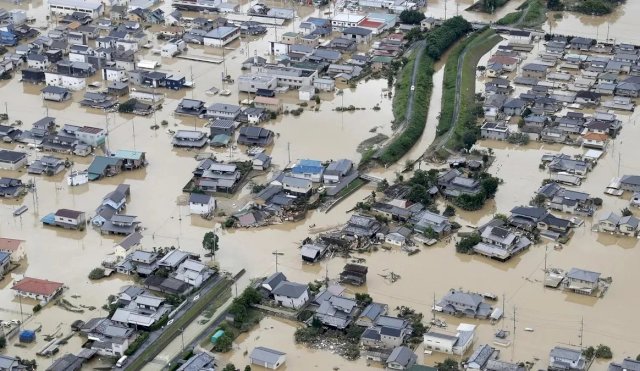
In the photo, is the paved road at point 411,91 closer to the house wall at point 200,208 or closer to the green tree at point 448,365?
the house wall at point 200,208

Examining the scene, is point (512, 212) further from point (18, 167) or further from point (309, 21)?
point (309, 21)

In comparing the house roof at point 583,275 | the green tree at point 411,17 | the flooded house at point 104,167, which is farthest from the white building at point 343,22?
the house roof at point 583,275

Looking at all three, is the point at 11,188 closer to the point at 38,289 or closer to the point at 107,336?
the point at 38,289

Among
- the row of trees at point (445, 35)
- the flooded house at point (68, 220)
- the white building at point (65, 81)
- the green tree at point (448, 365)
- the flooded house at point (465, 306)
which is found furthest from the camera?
the row of trees at point (445, 35)

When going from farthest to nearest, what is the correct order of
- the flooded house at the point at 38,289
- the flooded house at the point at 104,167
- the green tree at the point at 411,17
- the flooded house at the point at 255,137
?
the green tree at the point at 411,17 < the flooded house at the point at 255,137 < the flooded house at the point at 104,167 < the flooded house at the point at 38,289

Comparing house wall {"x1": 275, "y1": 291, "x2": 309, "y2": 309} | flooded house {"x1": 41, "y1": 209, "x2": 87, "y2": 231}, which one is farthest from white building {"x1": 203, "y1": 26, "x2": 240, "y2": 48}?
house wall {"x1": 275, "y1": 291, "x2": 309, "y2": 309}

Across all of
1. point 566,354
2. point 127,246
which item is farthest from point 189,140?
point 566,354

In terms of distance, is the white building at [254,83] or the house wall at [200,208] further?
the white building at [254,83]

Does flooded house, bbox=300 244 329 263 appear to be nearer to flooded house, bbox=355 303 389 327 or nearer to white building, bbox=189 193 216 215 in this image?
flooded house, bbox=355 303 389 327
